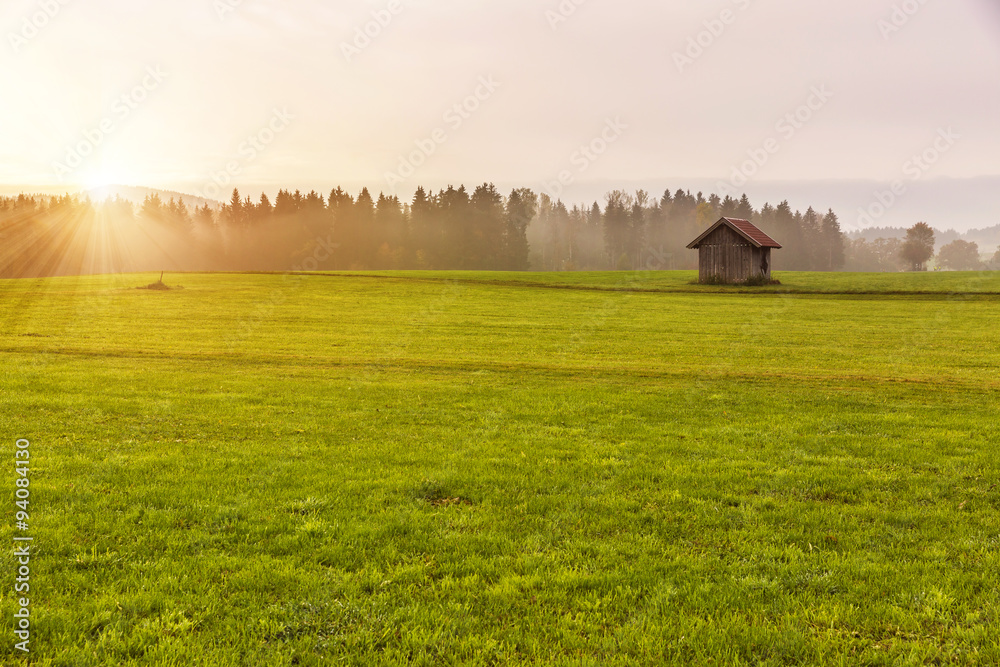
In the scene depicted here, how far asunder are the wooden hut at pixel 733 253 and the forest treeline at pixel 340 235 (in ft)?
232

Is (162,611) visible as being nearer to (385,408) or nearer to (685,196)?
(385,408)

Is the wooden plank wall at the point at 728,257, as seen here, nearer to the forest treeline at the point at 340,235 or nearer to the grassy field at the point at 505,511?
the grassy field at the point at 505,511

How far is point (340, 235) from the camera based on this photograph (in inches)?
5512

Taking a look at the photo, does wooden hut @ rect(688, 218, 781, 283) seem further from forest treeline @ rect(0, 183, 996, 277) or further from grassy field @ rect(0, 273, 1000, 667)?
forest treeline @ rect(0, 183, 996, 277)

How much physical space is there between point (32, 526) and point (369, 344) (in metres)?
20.6

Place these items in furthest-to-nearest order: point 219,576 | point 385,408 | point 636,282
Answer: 1. point 636,282
2. point 385,408
3. point 219,576

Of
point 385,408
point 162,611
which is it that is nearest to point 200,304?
point 385,408

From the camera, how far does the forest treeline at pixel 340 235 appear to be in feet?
444

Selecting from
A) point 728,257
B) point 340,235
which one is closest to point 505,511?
point 728,257

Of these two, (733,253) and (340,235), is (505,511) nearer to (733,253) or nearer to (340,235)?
(733,253)

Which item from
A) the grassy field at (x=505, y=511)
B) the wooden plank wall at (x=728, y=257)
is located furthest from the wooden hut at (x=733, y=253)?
the grassy field at (x=505, y=511)

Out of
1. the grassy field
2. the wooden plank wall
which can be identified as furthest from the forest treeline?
the grassy field

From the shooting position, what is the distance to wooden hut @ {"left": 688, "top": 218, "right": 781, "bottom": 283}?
65.6 meters

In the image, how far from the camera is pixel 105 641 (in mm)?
5793
